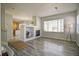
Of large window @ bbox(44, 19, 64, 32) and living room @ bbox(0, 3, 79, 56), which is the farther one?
large window @ bbox(44, 19, 64, 32)

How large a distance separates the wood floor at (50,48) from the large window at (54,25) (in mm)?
233

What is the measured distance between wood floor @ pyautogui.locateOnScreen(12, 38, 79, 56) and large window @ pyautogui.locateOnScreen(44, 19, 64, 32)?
233mm

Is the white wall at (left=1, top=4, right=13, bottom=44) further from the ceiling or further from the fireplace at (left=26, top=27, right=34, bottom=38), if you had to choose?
the fireplace at (left=26, top=27, right=34, bottom=38)

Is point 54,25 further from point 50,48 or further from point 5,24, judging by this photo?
point 5,24

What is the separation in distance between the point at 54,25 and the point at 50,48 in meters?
0.49

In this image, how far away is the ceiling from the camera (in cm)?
186

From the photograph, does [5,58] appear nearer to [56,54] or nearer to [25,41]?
[25,41]

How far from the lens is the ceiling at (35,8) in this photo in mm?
1856

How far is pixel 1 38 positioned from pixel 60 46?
1.17 metres

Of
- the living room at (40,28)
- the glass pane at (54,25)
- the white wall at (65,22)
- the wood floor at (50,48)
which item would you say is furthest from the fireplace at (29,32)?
the glass pane at (54,25)

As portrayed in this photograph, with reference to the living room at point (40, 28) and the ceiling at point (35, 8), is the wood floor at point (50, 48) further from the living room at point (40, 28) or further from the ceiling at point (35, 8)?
the ceiling at point (35, 8)

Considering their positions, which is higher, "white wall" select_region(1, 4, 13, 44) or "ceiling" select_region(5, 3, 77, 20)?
"ceiling" select_region(5, 3, 77, 20)

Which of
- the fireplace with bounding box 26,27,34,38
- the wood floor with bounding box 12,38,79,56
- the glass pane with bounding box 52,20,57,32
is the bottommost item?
the wood floor with bounding box 12,38,79,56

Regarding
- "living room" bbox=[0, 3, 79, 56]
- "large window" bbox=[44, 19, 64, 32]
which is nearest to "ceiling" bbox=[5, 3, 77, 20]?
"living room" bbox=[0, 3, 79, 56]
